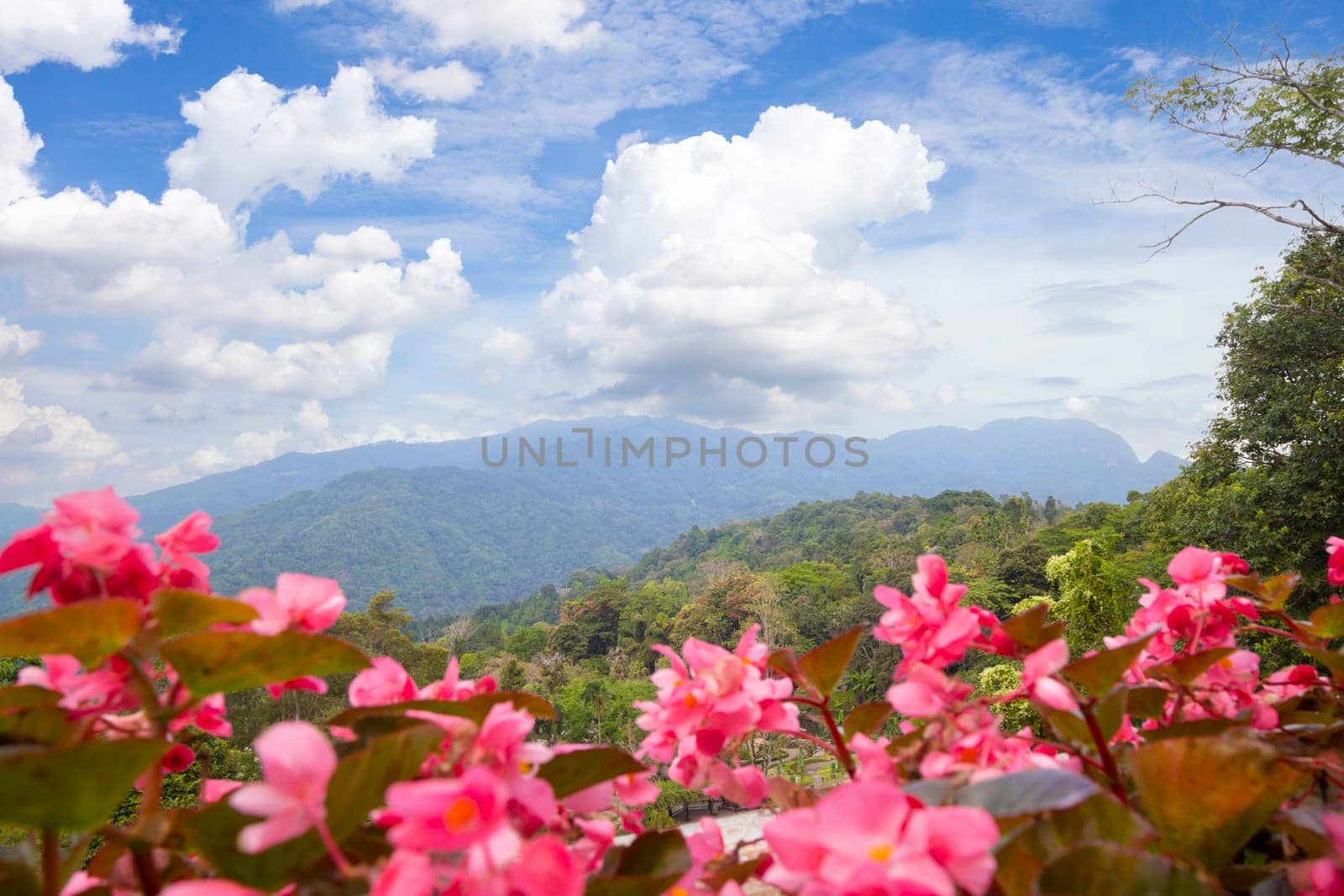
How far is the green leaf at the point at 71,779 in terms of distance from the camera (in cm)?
35

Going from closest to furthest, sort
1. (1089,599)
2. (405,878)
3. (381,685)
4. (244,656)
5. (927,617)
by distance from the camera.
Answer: (405,878), (244,656), (381,685), (927,617), (1089,599)

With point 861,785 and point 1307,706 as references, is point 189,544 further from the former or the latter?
point 1307,706

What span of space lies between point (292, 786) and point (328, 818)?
0.02 meters

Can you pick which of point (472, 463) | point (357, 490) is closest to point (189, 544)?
point (357, 490)

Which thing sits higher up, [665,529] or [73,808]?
[73,808]

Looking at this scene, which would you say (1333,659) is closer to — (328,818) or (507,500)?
(328,818)

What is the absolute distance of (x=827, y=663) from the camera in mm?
634

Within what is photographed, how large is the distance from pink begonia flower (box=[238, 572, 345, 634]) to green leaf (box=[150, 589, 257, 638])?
2 centimetres

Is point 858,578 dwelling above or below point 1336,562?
below

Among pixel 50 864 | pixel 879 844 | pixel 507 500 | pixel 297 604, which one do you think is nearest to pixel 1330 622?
pixel 879 844

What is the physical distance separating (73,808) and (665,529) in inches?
5496

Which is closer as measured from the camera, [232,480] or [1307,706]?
[1307,706]

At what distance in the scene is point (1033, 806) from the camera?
1.20 feet

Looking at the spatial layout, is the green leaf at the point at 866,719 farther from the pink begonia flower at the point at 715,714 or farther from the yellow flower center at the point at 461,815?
the yellow flower center at the point at 461,815
